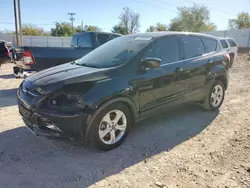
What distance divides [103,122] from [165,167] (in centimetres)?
108

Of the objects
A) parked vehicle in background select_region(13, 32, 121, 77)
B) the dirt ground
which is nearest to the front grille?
the dirt ground

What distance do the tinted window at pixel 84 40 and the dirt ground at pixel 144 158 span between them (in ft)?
14.0

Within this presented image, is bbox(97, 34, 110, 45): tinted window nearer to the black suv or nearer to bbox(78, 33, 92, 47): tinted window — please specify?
bbox(78, 33, 92, 47): tinted window

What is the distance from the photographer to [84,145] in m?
3.71

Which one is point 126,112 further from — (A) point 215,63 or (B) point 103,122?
(A) point 215,63

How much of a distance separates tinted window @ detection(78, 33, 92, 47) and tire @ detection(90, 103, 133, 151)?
5.09 m

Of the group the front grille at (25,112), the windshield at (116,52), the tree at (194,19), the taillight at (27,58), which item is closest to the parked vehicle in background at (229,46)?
the windshield at (116,52)

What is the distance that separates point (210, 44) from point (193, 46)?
29.6 inches

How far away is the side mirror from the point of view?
3.66m

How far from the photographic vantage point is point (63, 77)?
3.38 meters

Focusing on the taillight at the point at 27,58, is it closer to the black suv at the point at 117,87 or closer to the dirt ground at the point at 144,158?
the dirt ground at the point at 144,158

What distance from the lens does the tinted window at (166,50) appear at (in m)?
4.05

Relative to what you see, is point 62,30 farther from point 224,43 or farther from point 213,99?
point 213,99

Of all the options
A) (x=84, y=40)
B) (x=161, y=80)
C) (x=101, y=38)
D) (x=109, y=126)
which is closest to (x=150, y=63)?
(x=161, y=80)
